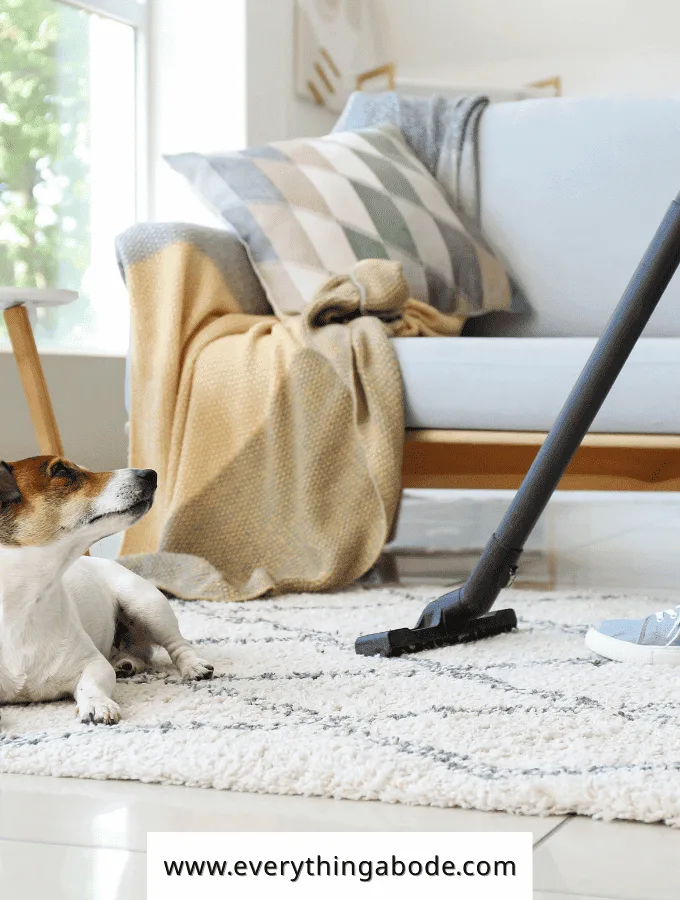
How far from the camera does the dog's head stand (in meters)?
1.21

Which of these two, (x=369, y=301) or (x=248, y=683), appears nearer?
(x=248, y=683)

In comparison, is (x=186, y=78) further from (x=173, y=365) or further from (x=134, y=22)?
(x=173, y=365)

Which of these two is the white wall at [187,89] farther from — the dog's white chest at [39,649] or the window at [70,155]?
the dog's white chest at [39,649]

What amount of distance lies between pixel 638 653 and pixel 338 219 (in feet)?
4.20

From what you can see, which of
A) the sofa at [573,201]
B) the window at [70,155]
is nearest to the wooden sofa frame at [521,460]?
the sofa at [573,201]

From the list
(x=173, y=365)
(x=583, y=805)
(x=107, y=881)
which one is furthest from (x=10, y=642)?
(x=173, y=365)

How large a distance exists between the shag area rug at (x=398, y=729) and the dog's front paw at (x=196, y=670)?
19 millimetres

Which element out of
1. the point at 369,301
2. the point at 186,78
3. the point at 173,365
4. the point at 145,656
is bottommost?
the point at 145,656

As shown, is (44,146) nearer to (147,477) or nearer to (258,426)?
(258,426)

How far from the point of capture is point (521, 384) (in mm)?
1930

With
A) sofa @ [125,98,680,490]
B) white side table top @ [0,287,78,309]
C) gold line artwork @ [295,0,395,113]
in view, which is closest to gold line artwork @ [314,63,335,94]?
gold line artwork @ [295,0,395,113]

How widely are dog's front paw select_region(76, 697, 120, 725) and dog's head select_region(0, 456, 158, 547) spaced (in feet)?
0.60

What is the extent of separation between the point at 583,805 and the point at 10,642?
0.64 metres

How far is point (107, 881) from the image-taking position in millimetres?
761
